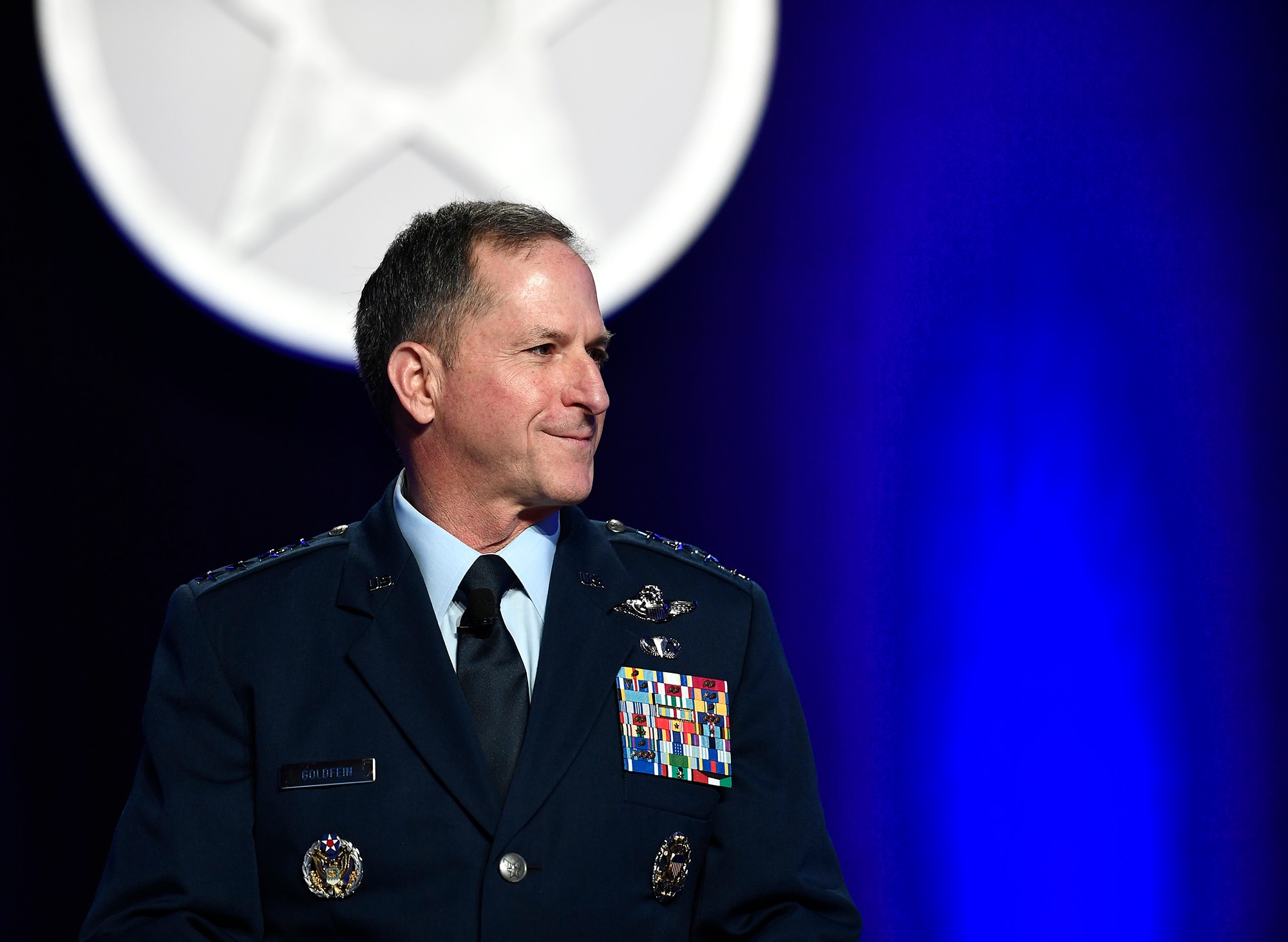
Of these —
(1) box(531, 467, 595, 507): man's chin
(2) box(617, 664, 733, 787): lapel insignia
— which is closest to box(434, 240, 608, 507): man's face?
(1) box(531, 467, 595, 507): man's chin

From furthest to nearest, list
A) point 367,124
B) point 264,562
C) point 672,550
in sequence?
point 367,124, point 672,550, point 264,562

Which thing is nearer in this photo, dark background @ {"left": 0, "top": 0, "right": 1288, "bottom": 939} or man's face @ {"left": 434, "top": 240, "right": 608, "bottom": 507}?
man's face @ {"left": 434, "top": 240, "right": 608, "bottom": 507}

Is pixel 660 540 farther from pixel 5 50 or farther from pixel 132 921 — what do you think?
pixel 5 50

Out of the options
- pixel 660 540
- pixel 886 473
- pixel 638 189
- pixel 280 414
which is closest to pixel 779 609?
pixel 886 473

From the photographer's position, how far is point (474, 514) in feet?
4.77

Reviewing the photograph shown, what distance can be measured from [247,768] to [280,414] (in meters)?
0.84

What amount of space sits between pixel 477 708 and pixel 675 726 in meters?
0.22

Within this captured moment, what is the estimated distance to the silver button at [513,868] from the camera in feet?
4.19

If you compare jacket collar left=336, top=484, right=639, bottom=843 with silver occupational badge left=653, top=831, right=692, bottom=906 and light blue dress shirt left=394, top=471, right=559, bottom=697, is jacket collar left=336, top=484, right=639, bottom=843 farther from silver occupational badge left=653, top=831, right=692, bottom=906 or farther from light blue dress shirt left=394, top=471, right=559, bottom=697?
silver occupational badge left=653, top=831, right=692, bottom=906

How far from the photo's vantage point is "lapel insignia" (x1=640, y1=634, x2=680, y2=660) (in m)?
1.46

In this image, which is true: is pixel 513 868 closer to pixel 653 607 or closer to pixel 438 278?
pixel 653 607

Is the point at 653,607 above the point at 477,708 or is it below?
above

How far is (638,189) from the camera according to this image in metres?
2.08

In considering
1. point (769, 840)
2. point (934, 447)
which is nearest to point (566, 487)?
point (769, 840)
